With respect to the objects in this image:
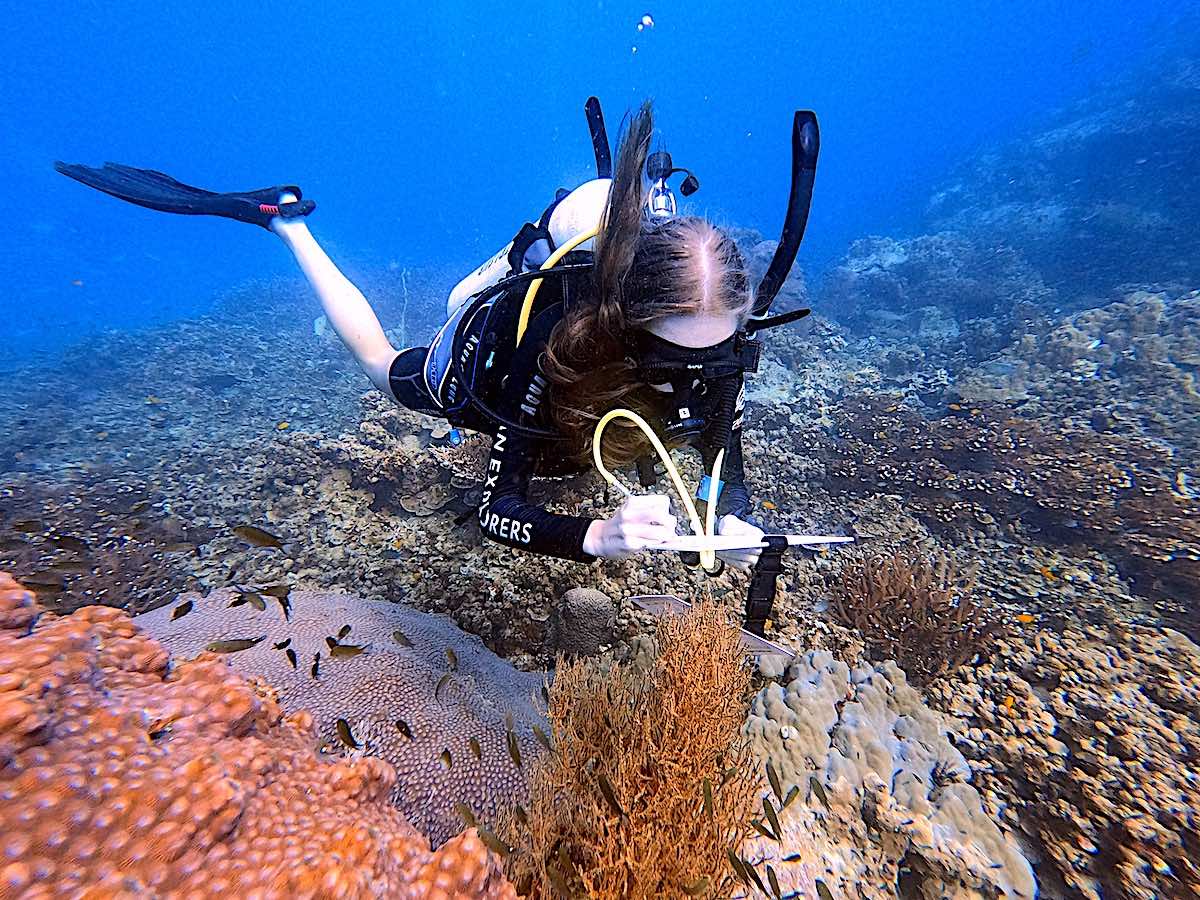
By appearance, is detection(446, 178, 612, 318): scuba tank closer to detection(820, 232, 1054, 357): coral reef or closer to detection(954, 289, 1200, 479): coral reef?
detection(954, 289, 1200, 479): coral reef

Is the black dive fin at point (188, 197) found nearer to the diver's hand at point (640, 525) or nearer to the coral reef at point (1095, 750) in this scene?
the diver's hand at point (640, 525)

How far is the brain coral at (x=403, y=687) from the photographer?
2.67m

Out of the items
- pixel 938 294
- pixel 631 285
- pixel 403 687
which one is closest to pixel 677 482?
pixel 631 285

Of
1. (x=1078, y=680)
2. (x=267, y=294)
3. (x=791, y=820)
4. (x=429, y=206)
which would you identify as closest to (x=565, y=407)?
(x=791, y=820)

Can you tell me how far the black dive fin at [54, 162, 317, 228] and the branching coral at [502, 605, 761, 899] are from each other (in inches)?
222

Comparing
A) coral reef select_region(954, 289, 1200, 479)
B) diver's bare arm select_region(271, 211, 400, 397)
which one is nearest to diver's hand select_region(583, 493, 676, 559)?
diver's bare arm select_region(271, 211, 400, 397)

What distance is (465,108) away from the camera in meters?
105

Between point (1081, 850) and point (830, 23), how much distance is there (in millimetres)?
135954

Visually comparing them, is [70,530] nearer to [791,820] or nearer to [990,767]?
[791,820]

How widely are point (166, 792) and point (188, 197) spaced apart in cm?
694

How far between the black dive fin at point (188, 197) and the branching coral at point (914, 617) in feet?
21.5

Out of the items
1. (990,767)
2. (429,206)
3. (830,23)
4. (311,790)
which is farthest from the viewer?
(830,23)

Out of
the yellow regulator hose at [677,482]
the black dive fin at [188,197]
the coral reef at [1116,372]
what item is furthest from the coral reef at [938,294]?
the black dive fin at [188,197]

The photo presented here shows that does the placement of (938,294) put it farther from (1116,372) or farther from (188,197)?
(188,197)
